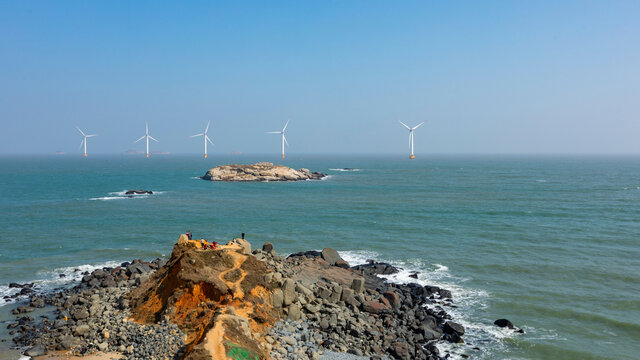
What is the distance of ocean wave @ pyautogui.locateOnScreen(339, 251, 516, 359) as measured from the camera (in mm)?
29703

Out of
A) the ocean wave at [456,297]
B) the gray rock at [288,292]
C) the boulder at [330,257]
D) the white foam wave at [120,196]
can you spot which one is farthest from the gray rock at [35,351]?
the white foam wave at [120,196]

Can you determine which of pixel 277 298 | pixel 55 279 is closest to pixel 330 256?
pixel 277 298

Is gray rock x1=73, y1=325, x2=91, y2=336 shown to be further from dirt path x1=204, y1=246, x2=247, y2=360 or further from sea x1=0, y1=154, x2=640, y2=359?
dirt path x1=204, y1=246, x2=247, y2=360

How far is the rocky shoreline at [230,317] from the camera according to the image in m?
24.4

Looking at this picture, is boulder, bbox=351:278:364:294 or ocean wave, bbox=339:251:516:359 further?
boulder, bbox=351:278:364:294

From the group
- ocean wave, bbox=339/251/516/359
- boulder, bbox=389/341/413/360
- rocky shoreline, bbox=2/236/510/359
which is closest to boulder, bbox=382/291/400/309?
rocky shoreline, bbox=2/236/510/359

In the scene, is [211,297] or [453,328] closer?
[211,297]

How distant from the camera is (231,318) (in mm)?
23641

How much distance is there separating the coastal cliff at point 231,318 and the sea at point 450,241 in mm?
2727

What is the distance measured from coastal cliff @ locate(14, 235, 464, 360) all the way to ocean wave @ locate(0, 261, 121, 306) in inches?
143

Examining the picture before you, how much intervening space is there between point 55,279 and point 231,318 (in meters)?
28.2

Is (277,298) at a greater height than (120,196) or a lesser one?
greater

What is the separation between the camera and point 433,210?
8456cm

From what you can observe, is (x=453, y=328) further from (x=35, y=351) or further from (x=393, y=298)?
(x=35, y=351)
